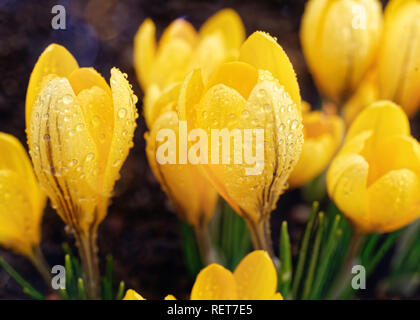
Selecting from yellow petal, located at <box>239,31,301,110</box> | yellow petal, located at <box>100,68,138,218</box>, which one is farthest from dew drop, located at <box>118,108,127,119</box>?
yellow petal, located at <box>239,31,301,110</box>

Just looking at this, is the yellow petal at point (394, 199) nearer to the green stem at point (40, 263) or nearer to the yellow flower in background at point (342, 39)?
the yellow flower in background at point (342, 39)

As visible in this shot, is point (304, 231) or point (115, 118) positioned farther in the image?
point (304, 231)

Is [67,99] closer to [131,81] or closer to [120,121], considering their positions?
[120,121]

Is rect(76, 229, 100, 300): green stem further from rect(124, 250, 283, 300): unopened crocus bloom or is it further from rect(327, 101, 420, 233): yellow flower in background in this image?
rect(327, 101, 420, 233): yellow flower in background
